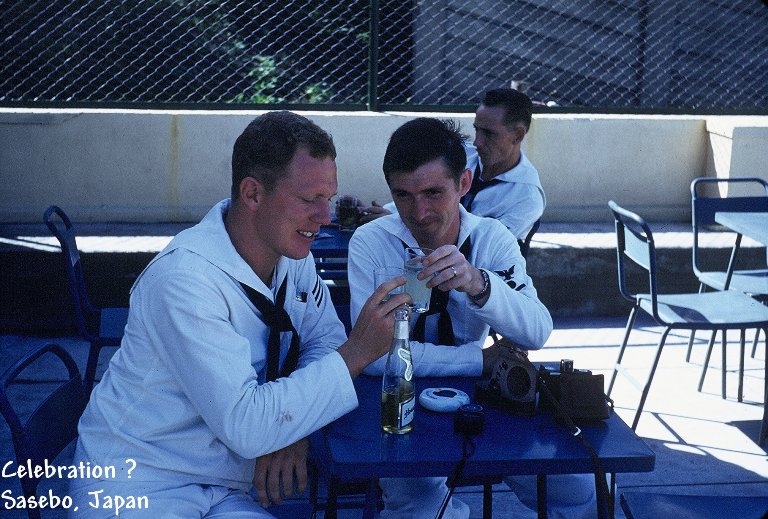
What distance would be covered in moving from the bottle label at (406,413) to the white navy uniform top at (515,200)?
243cm

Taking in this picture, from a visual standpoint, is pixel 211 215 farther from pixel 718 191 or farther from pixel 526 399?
pixel 718 191

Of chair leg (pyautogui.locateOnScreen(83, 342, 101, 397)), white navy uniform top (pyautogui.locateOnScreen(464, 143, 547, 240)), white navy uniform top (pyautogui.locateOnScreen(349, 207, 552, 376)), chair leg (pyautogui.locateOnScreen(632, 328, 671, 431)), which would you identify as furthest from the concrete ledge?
white navy uniform top (pyautogui.locateOnScreen(349, 207, 552, 376))

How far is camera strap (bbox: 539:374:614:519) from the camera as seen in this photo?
219 cm

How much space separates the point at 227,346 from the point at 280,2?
5533 millimetres

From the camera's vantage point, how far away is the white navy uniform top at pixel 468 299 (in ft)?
9.10

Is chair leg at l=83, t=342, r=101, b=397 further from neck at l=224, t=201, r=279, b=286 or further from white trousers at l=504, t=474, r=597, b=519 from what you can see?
white trousers at l=504, t=474, r=597, b=519

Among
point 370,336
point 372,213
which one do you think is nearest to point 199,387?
point 370,336

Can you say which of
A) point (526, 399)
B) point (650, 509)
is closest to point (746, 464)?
point (650, 509)

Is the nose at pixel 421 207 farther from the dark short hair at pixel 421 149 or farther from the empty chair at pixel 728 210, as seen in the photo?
the empty chair at pixel 728 210

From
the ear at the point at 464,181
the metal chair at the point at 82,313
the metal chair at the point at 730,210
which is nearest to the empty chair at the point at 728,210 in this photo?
the metal chair at the point at 730,210

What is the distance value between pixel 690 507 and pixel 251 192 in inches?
58.6

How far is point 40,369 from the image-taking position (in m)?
5.17

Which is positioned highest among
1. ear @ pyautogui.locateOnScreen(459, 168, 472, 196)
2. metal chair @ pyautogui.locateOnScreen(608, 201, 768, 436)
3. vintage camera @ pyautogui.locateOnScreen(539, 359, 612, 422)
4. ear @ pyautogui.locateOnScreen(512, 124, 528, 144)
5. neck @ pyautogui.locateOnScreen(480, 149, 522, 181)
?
ear @ pyautogui.locateOnScreen(512, 124, 528, 144)

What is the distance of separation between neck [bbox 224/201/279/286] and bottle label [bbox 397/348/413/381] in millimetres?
453
